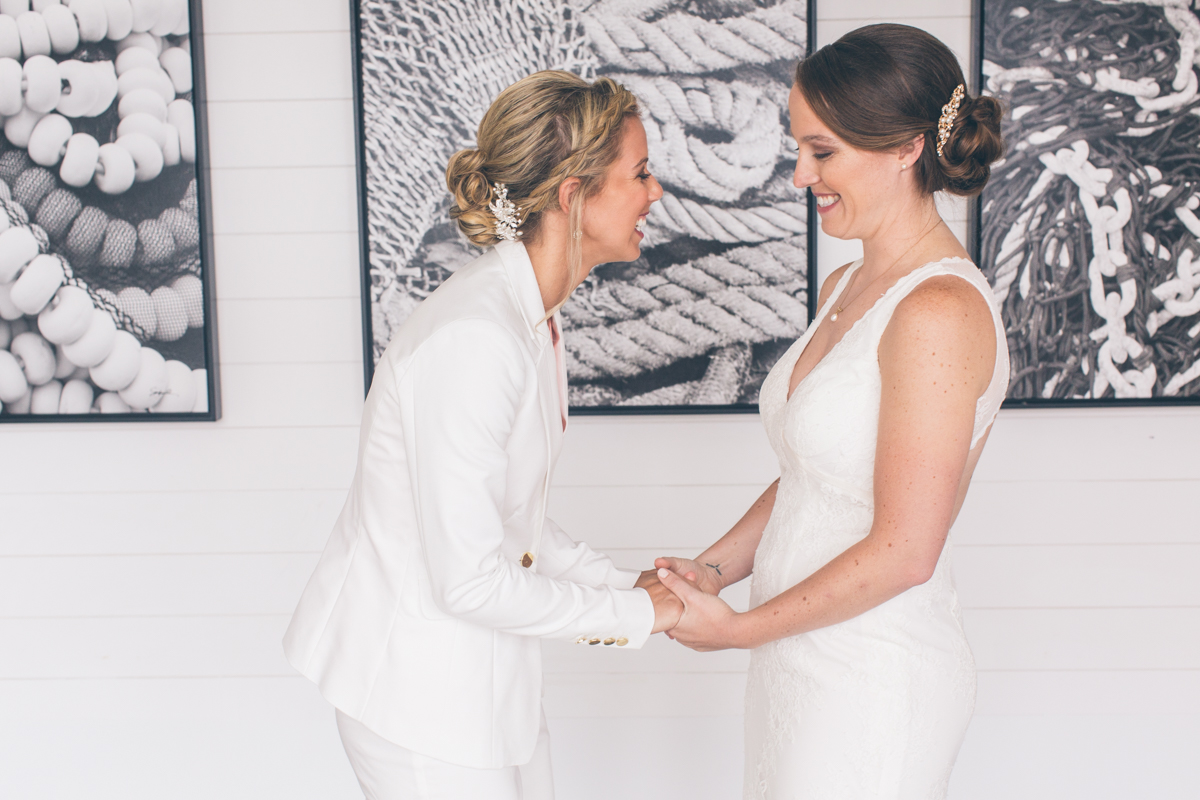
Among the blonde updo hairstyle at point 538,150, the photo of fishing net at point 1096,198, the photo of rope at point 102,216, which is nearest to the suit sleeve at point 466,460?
the blonde updo hairstyle at point 538,150

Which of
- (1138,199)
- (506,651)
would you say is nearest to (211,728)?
(506,651)

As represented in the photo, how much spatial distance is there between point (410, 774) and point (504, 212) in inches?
33.5

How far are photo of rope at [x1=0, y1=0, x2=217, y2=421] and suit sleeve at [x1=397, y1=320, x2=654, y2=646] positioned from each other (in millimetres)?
1245

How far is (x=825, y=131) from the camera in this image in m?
1.28

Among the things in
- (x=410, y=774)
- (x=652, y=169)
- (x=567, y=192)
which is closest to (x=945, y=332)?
(x=567, y=192)

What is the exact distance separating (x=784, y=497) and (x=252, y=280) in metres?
1.50

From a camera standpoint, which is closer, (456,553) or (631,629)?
(456,553)

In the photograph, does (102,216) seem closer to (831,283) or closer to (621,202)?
(621,202)

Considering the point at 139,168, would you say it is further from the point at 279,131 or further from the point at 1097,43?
the point at 1097,43

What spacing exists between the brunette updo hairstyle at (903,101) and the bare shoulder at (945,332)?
0.21 meters

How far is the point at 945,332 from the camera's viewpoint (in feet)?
3.71

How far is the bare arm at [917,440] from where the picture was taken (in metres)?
1.12

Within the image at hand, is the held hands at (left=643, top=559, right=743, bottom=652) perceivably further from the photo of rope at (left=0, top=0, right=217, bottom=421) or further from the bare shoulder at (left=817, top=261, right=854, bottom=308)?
the photo of rope at (left=0, top=0, right=217, bottom=421)

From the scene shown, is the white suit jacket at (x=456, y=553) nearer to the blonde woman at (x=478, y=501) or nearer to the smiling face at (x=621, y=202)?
the blonde woman at (x=478, y=501)
